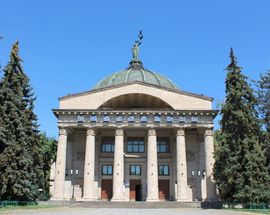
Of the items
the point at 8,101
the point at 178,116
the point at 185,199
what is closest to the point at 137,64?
the point at 178,116

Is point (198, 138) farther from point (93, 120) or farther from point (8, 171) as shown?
point (8, 171)

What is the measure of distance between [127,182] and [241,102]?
17.9 m

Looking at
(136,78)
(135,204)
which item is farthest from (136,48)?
(135,204)

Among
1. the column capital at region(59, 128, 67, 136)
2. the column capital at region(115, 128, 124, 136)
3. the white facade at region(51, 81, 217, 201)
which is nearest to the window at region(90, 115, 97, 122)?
the white facade at region(51, 81, 217, 201)

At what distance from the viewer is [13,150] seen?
1106 inches

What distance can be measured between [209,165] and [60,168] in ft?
52.5

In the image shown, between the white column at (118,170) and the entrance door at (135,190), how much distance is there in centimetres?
383

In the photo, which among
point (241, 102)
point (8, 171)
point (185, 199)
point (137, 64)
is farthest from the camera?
point (137, 64)

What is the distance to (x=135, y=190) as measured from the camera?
4194cm

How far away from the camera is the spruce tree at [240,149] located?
90.9 feet

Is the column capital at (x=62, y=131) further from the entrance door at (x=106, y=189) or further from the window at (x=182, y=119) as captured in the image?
the window at (x=182, y=119)

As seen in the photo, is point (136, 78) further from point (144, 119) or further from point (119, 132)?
point (119, 132)

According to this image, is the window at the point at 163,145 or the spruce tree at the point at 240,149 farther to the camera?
the window at the point at 163,145

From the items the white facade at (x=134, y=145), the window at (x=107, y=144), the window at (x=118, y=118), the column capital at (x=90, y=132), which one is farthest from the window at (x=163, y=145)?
the column capital at (x=90, y=132)
